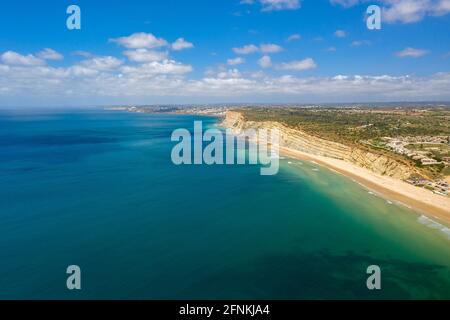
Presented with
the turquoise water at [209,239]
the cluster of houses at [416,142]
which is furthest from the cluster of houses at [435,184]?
the turquoise water at [209,239]

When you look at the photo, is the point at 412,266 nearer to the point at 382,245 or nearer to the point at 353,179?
the point at 382,245

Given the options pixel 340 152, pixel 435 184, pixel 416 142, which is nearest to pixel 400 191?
pixel 435 184

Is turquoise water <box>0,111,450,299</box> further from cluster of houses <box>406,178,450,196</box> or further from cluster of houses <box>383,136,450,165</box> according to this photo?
cluster of houses <box>383,136,450,165</box>

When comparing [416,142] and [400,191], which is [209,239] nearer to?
[400,191]

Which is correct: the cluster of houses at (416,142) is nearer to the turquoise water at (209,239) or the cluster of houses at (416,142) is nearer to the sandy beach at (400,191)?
the sandy beach at (400,191)

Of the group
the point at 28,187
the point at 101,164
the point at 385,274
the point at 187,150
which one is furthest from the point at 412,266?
the point at 187,150
